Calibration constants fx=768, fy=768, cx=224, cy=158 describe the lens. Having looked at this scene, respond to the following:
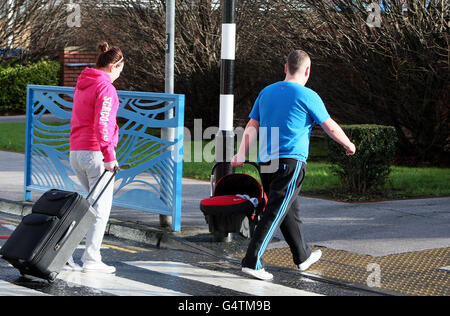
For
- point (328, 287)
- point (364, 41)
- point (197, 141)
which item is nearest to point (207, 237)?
point (328, 287)

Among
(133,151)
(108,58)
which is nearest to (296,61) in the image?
(108,58)

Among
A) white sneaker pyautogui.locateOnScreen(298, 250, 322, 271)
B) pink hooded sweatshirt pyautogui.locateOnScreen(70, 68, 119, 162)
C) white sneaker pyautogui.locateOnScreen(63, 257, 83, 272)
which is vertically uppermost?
pink hooded sweatshirt pyautogui.locateOnScreen(70, 68, 119, 162)

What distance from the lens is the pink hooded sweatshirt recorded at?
625 cm

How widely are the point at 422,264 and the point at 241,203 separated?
68.4 inches

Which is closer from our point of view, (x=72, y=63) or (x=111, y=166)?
(x=111, y=166)

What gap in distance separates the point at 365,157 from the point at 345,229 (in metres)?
2.61

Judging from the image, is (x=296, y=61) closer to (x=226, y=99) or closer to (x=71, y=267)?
(x=226, y=99)

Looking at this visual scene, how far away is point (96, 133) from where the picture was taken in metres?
6.26

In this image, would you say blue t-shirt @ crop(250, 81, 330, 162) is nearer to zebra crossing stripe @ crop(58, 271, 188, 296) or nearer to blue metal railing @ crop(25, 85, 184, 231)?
zebra crossing stripe @ crop(58, 271, 188, 296)

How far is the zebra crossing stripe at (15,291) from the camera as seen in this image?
575 cm

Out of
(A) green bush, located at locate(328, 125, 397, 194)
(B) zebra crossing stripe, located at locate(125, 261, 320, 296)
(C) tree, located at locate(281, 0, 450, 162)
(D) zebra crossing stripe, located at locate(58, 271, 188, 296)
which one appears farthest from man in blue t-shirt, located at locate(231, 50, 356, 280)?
(C) tree, located at locate(281, 0, 450, 162)

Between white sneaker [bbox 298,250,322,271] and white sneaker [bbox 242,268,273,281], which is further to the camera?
white sneaker [bbox 298,250,322,271]

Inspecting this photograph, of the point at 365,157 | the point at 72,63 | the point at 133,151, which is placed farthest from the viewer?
the point at 72,63

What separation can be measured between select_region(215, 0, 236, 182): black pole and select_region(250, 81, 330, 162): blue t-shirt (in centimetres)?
152
